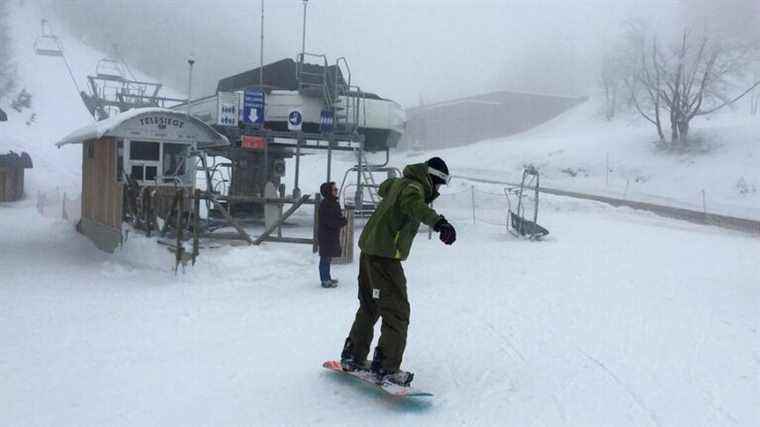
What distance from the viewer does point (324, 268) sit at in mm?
10273

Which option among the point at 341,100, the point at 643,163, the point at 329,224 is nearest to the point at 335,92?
the point at 341,100

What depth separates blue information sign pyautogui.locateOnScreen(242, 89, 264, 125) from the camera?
1905 centimetres

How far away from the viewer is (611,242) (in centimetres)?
1551

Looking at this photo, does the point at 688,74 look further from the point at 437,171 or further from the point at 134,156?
the point at 437,171

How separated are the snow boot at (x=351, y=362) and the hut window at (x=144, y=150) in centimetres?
1058

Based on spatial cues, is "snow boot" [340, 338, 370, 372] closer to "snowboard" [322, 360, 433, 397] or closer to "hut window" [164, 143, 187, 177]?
"snowboard" [322, 360, 433, 397]

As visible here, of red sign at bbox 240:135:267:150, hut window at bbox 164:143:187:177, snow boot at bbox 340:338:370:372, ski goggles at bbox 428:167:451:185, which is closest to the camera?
ski goggles at bbox 428:167:451:185

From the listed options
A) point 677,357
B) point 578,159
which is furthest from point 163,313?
point 578,159

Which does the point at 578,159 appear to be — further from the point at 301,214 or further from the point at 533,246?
the point at 533,246

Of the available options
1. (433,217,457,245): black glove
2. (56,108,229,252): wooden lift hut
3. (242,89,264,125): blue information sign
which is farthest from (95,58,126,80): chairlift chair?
(433,217,457,245): black glove

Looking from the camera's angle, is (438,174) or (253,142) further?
(253,142)

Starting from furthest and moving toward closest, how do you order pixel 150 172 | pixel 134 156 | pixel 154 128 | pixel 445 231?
pixel 150 172 < pixel 134 156 < pixel 154 128 < pixel 445 231

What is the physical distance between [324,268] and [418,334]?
10.8 feet

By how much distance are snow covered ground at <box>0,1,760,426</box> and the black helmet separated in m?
1.64
